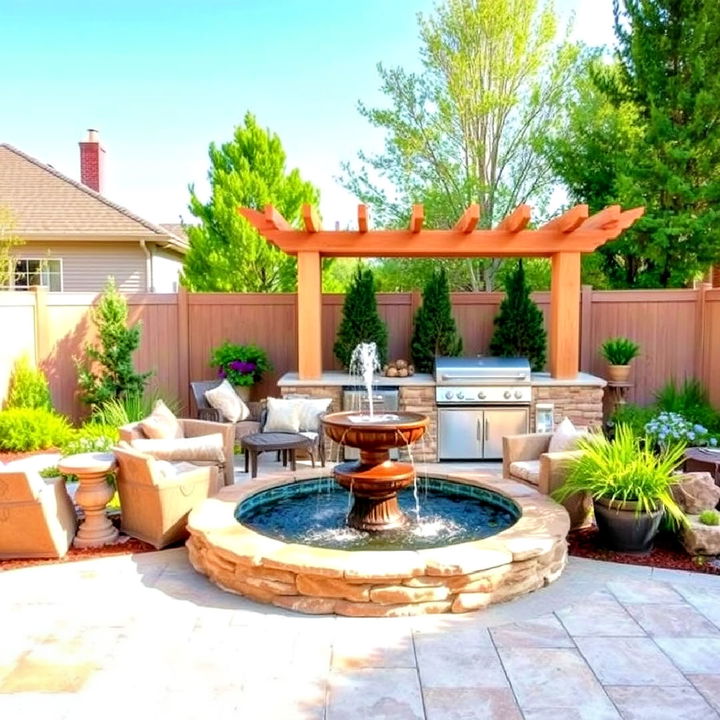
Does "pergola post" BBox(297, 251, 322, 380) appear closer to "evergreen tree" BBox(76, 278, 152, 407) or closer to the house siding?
"evergreen tree" BBox(76, 278, 152, 407)

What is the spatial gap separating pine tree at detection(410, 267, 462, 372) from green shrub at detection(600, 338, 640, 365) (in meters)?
2.02

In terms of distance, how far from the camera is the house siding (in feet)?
41.2

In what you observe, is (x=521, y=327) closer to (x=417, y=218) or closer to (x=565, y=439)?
(x=417, y=218)

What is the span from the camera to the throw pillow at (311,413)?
7305 mm

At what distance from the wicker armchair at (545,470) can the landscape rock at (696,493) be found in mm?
669

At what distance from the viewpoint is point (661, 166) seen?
10047 mm

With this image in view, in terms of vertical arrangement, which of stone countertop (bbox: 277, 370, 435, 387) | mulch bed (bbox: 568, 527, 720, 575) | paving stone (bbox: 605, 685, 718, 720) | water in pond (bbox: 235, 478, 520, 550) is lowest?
mulch bed (bbox: 568, 527, 720, 575)

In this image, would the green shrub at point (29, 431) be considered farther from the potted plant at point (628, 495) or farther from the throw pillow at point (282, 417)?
the potted plant at point (628, 495)

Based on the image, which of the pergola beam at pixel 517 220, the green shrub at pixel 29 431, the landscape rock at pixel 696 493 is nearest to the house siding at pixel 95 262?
the green shrub at pixel 29 431

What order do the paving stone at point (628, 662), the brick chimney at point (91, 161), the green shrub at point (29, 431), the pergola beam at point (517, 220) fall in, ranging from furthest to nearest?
the brick chimney at point (91, 161) < the green shrub at point (29, 431) < the pergola beam at point (517, 220) < the paving stone at point (628, 662)

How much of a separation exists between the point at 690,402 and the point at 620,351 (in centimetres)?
114

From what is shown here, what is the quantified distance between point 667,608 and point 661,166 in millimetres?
8051

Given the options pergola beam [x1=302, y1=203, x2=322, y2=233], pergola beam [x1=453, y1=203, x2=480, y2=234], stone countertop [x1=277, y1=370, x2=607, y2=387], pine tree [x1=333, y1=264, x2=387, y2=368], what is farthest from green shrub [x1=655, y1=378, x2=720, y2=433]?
pergola beam [x1=302, y1=203, x2=322, y2=233]

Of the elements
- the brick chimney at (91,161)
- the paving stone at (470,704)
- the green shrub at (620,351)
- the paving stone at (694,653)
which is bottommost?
the paving stone at (694,653)
